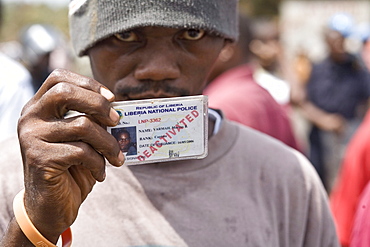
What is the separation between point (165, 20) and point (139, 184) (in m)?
0.46

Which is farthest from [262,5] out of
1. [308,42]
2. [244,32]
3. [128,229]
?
[128,229]

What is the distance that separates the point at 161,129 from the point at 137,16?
0.34 m

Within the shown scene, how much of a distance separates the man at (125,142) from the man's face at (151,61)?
24 centimetres

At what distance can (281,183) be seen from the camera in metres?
1.70

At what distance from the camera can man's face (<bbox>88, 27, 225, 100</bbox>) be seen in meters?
1.50

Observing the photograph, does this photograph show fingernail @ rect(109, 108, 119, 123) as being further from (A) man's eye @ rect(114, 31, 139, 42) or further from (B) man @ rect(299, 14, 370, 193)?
(B) man @ rect(299, 14, 370, 193)

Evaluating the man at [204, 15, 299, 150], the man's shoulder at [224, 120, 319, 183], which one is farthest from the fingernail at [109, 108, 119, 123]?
the man at [204, 15, 299, 150]

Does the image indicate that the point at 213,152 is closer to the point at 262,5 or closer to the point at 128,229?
the point at 128,229

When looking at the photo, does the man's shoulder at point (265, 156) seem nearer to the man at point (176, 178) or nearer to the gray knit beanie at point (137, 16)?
the man at point (176, 178)

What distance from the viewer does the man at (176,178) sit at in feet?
4.81

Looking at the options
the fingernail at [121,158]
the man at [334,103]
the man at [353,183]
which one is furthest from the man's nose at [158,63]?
the man at [334,103]

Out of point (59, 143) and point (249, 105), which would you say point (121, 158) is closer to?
point (59, 143)

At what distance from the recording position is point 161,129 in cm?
133

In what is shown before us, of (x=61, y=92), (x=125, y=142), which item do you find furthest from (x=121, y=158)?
(x=61, y=92)
